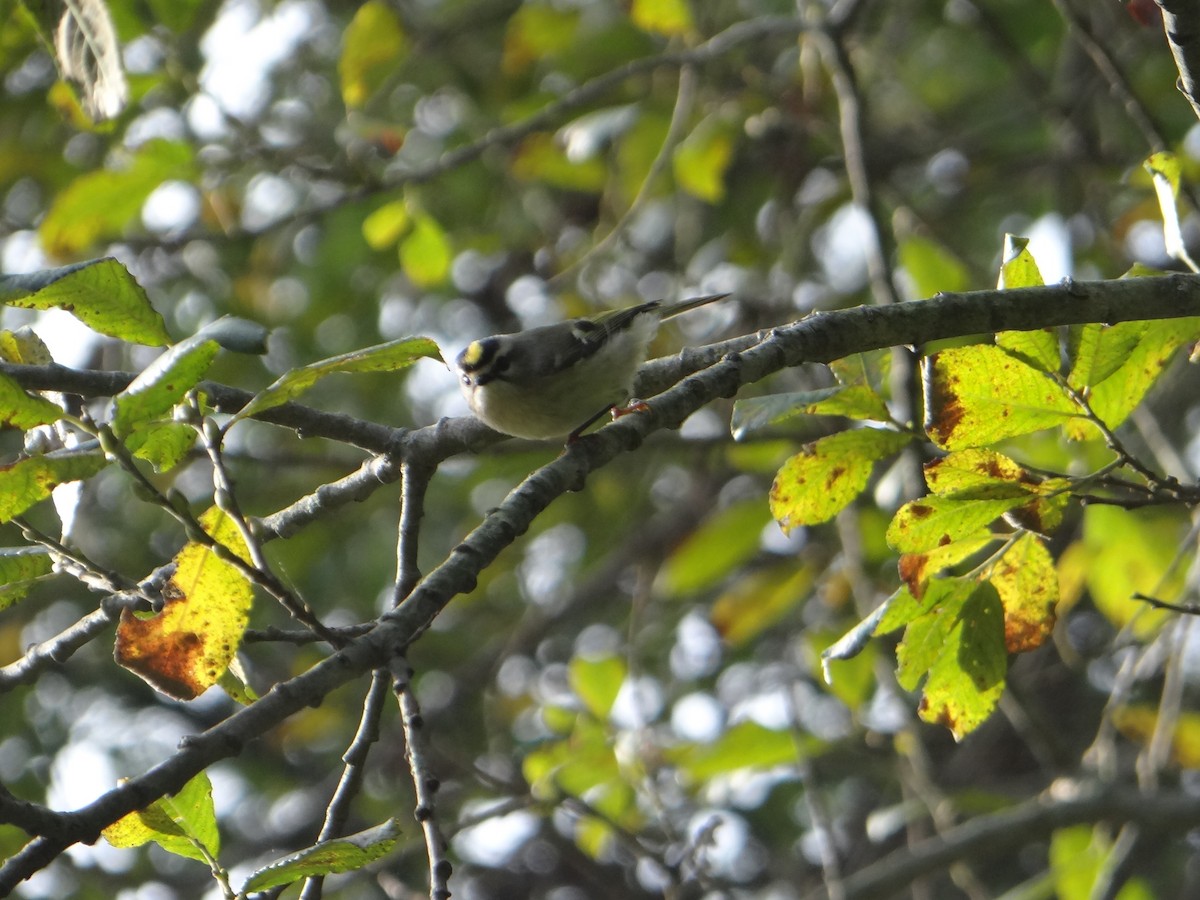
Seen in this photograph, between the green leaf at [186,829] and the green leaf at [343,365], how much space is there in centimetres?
58

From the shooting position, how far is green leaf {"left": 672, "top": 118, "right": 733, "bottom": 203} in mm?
5125

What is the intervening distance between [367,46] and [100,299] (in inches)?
A: 138

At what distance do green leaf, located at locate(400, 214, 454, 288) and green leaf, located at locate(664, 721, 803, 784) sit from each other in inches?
88.8

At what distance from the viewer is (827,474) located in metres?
2.14

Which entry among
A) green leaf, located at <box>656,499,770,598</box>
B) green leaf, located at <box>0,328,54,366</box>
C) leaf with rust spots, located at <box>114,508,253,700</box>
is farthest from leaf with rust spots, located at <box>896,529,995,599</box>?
green leaf, located at <box>656,499,770,598</box>

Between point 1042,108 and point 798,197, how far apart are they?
155 centimetres

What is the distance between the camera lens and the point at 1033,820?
3.75 meters

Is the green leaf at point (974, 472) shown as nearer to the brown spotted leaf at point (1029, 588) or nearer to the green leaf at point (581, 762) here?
the brown spotted leaf at point (1029, 588)

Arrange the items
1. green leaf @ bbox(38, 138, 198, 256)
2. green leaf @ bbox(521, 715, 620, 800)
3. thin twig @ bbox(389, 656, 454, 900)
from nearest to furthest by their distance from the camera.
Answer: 1. thin twig @ bbox(389, 656, 454, 900)
2. green leaf @ bbox(521, 715, 620, 800)
3. green leaf @ bbox(38, 138, 198, 256)

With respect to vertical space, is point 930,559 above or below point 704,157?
below

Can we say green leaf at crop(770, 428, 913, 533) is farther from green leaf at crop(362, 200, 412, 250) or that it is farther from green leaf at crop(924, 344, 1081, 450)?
green leaf at crop(362, 200, 412, 250)

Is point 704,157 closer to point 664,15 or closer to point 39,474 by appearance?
point 664,15

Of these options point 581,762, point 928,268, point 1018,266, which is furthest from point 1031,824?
point 1018,266

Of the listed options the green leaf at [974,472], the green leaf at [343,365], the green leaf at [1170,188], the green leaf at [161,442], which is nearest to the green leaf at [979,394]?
the green leaf at [974,472]
